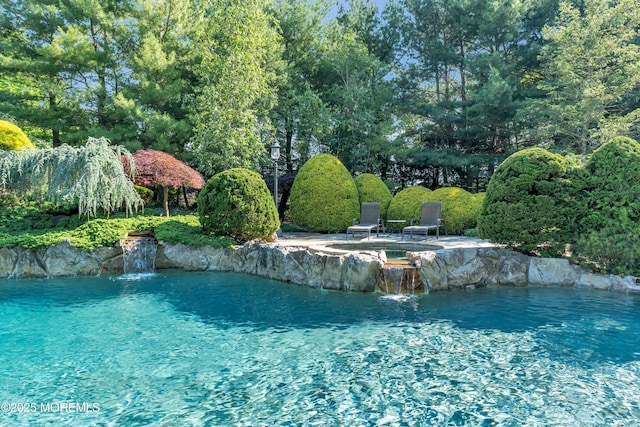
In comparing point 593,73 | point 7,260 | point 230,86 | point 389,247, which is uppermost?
point 593,73

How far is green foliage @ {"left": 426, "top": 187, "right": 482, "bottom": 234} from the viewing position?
12.5m

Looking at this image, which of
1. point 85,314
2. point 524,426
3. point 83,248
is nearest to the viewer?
point 524,426

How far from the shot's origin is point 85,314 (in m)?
6.05

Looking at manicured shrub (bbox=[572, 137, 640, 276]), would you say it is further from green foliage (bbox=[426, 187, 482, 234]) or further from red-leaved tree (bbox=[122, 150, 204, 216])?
red-leaved tree (bbox=[122, 150, 204, 216])

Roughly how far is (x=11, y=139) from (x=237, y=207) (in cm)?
753

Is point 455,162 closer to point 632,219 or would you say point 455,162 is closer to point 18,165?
point 632,219

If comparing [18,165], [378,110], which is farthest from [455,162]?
[18,165]

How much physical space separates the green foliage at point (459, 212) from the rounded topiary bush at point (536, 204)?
4604 millimetres

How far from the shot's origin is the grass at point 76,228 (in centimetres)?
920

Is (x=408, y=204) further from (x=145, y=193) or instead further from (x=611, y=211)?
(x=145, y=193)

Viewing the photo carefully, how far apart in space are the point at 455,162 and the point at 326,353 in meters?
14.1

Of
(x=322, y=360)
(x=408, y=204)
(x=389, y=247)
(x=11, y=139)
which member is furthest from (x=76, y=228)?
(x=408, y=204)

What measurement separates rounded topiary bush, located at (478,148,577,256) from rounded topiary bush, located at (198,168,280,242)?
5.42m

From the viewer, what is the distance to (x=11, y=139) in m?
11.4
